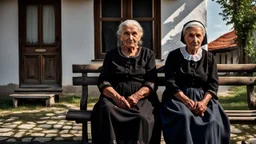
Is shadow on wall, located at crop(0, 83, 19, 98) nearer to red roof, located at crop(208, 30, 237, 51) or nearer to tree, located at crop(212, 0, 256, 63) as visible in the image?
tree, located at crop(212, 0, 256, 63)

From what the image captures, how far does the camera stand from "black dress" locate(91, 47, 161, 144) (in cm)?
288

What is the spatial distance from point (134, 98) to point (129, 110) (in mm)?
148

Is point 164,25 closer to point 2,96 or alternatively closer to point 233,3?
point 233,3

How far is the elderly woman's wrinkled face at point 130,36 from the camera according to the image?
10.6 feet

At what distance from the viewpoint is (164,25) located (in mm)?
7863

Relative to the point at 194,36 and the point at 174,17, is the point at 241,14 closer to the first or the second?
the point at 174,17

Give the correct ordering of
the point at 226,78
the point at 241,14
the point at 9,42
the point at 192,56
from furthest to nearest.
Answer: the point at 241,14 < the point at 9,42 < the point at 226,78 < the point at 192,56

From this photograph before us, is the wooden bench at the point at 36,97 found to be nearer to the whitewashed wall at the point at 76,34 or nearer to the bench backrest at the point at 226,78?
the whitewashed wall at the point at 76,34

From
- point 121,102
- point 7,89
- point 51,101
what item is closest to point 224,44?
point 7,89

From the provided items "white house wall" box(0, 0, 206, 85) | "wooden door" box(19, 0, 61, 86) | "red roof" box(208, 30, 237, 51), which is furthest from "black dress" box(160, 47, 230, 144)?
"red roof" box(208, 30, 237, 51)

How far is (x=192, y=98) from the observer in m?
3.09

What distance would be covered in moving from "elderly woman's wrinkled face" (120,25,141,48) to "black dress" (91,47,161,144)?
140mm

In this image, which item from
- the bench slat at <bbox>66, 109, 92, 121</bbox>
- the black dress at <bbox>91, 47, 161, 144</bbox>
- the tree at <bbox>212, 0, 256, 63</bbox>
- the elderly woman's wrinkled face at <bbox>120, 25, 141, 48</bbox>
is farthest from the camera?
the tree at <bbox>212, 0, 256, 63</bbox>

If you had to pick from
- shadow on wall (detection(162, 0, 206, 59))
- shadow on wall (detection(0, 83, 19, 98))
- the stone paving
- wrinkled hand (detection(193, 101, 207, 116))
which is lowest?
the stone paving
